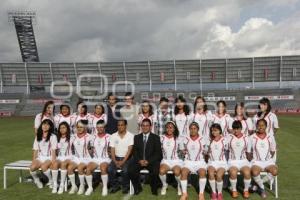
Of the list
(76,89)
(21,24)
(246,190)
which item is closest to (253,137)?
(246,190)

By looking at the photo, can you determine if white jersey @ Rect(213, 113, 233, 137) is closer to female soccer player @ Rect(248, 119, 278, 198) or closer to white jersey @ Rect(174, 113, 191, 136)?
white jersey @ Rect(174, 113, 191, 136)

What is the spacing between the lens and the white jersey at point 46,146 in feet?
24.1

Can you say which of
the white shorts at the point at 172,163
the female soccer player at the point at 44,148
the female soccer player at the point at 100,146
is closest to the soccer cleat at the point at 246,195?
the white shorts at the point at 172,163

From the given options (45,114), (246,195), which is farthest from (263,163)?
(45,114)

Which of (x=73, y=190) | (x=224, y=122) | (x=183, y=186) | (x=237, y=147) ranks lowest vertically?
(x=73, y=190)

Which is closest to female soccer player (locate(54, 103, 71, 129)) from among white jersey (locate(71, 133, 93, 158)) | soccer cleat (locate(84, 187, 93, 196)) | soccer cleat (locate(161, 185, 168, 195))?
white jersey (locate(71, 133, 93, 158))

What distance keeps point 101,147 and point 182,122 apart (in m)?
1.79

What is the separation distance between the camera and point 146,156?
278 inches

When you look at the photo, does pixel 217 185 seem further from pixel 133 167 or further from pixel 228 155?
pixel 133 167

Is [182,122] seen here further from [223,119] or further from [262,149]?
[262,149]

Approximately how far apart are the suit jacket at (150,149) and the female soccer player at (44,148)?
5.47ft

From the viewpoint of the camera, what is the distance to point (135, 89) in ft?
163

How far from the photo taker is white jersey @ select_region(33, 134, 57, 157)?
24.1 ft

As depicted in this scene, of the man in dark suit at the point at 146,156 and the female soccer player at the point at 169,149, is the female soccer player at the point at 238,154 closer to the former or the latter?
the female soccer player at the point at 169,149
